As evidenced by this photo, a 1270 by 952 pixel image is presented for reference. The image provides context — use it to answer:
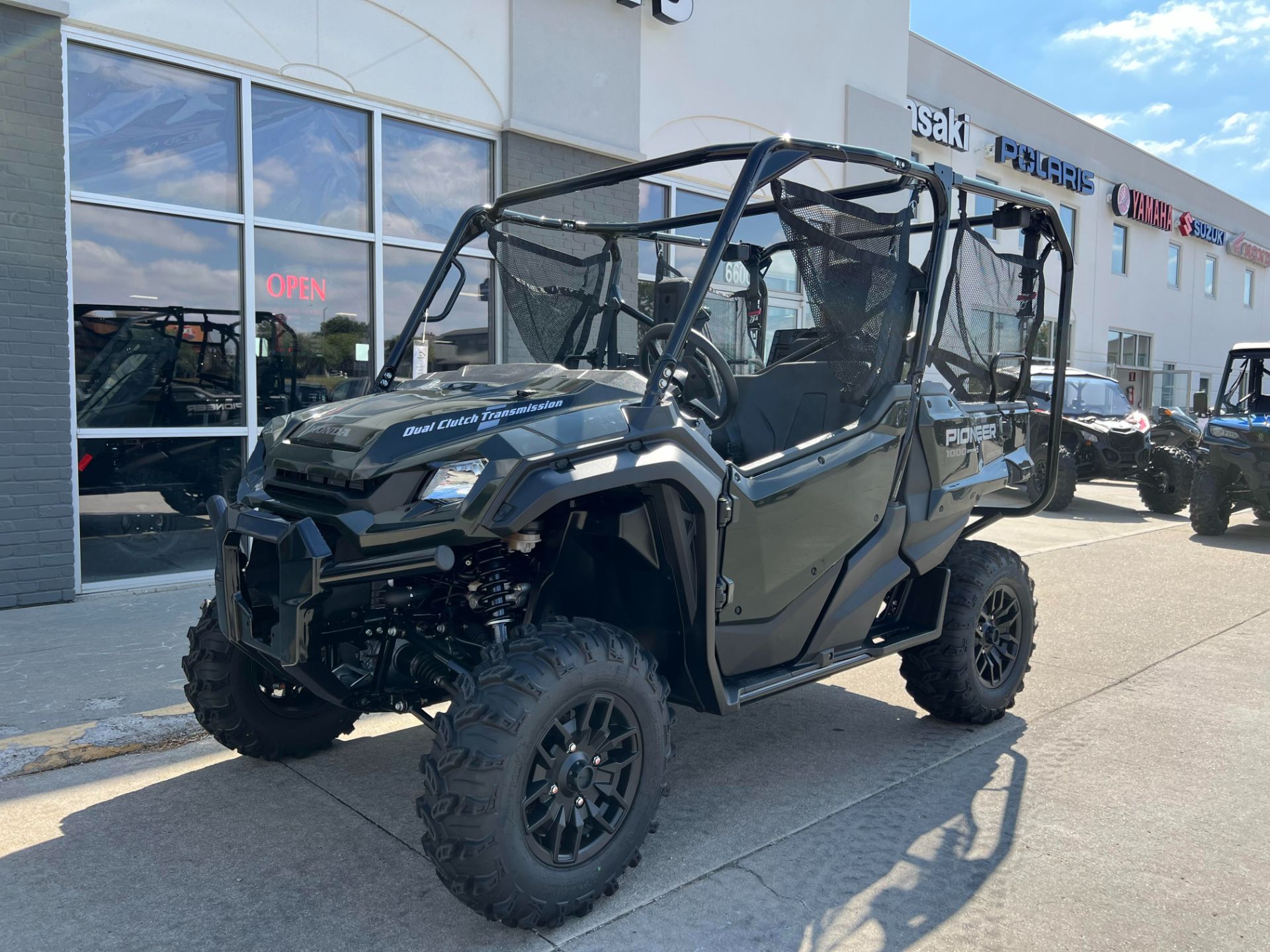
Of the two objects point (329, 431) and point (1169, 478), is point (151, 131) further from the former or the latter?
point (1169, 478)

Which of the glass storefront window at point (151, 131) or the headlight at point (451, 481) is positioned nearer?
the headlight at point (451, 481)

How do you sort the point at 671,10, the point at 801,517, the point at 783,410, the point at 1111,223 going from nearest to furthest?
the point at 801,517 → the point at 783,410 → the point at 671,10 → the point at 1111,223

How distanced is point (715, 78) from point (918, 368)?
763 cm

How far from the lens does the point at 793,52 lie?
1130 cm

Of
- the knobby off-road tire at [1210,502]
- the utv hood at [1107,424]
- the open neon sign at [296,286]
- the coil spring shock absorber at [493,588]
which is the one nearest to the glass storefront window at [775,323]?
the coil spring shock absorber at [493,588]

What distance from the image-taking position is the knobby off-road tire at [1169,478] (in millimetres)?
11914

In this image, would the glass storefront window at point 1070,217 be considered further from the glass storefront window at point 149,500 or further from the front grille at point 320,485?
the front grille at point 320,485

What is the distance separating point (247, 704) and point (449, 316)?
4.99 m

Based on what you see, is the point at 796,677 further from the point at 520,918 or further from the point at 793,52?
the point at 793,52

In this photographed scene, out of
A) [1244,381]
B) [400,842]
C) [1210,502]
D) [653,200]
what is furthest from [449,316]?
[1244,381]

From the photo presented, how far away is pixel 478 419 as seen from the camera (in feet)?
9.16

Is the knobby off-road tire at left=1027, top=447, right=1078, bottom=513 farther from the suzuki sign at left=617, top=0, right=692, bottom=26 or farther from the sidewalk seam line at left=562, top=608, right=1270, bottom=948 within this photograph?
the sidewalk seam line at left=562, top=608, right=1270, bottom=948

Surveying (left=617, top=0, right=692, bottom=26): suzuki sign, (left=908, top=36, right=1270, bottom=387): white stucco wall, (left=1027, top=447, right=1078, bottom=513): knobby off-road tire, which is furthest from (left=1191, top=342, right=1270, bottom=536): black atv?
(left=617, top=0, right=692, bottom=26): suzuki sign

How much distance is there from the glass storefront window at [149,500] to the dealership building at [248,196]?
0.05 ft
